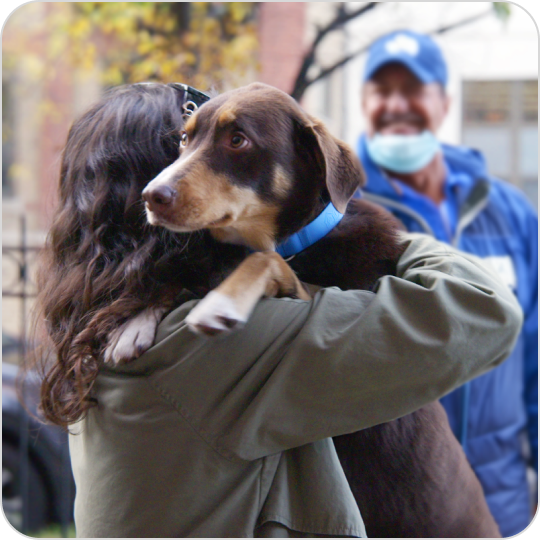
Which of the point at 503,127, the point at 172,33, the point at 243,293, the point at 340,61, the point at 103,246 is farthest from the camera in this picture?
the point at 503,127

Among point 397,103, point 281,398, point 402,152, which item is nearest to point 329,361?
point 281,398

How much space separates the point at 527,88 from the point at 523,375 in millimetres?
4956

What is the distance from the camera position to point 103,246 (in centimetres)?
165

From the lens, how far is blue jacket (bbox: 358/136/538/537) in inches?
114

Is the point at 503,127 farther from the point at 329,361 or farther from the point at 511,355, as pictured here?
the point at 329,361

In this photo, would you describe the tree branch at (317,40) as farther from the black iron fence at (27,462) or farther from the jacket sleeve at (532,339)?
the black iron fence at (27,462)

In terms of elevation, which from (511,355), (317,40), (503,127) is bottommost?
(511,355)

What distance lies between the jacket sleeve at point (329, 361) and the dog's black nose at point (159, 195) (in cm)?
34

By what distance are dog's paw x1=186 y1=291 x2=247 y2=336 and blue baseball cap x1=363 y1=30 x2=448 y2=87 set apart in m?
2.51

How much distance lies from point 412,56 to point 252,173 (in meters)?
2.12

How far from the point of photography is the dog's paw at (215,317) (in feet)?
4.39

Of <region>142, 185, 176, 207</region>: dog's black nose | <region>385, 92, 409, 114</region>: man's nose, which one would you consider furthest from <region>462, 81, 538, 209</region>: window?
<region>142, 185, 176, 207</region>: dog's black nose

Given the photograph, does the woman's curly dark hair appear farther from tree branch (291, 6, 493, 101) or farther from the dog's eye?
tree branch (291, 6, 493, 101)

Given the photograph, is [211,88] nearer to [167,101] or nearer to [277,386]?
[167,101]
